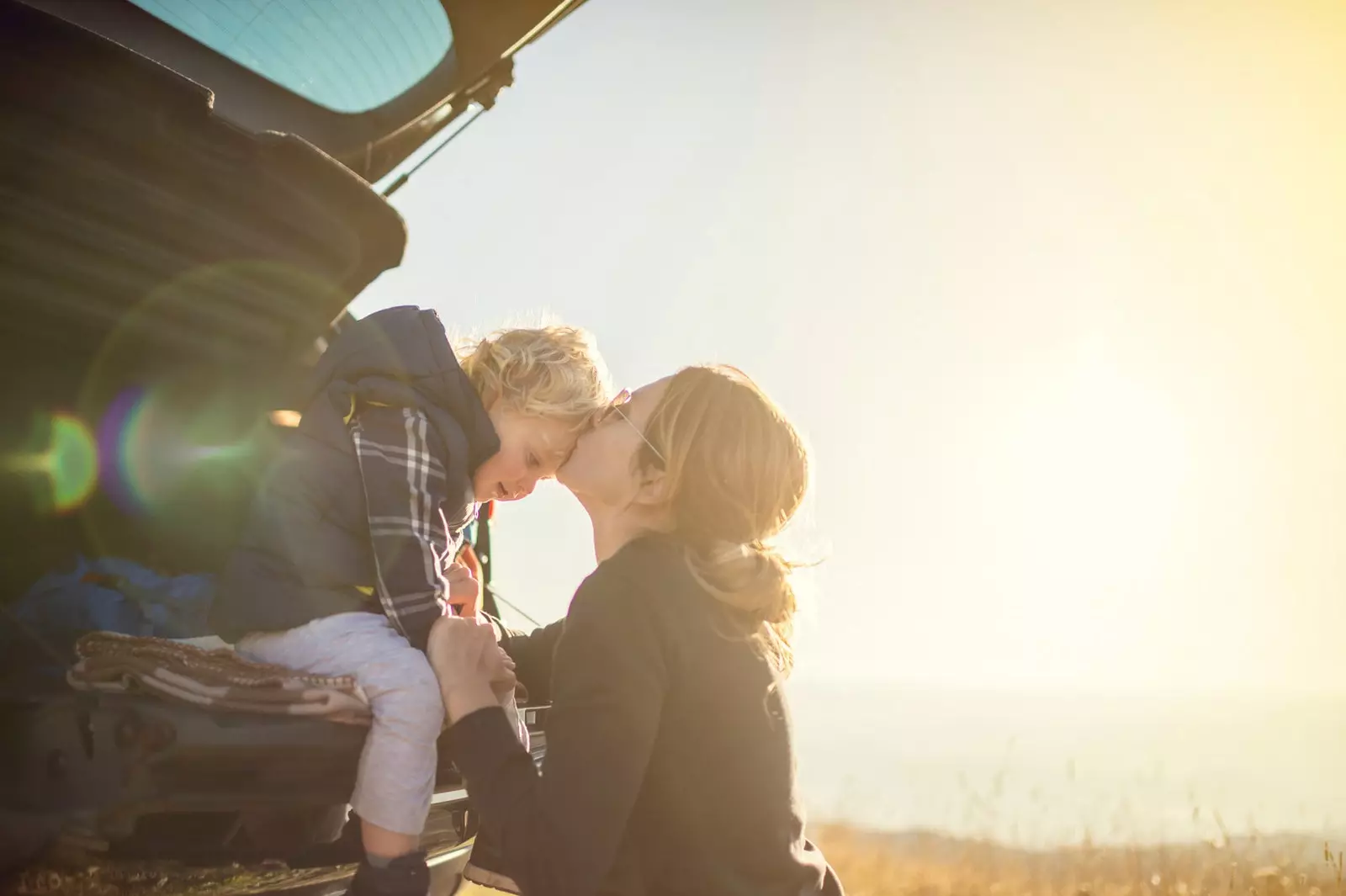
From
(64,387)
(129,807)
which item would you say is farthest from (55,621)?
(129,807)

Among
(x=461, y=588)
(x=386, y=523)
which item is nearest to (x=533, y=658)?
(x=461, y=588)

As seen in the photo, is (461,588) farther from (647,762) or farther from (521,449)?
(647,762)

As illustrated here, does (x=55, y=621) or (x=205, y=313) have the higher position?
(x=205, y=313)

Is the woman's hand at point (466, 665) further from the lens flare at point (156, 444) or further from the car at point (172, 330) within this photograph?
the lens flare at point (156, 444)

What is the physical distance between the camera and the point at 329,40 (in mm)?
3301

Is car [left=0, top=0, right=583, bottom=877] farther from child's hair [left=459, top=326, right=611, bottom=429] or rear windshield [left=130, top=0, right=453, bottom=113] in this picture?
child's hair [left=459, top=326, right=611, bottom=429]

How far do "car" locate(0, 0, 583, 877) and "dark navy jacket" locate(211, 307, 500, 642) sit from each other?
0.18 metres

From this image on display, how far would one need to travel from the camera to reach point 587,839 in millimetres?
1771

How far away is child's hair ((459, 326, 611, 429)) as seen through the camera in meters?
2.69

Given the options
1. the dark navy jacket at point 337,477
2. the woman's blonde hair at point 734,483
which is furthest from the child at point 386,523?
the woman's blonde hair at point 734,483

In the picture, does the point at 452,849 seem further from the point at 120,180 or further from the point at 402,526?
the point at 120,180

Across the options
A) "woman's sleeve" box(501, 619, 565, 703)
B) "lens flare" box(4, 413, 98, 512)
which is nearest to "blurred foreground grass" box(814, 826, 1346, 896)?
"woman's sleeve" box(501, 619, 565, 703)

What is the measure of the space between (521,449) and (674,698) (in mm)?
973

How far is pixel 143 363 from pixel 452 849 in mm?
1424
